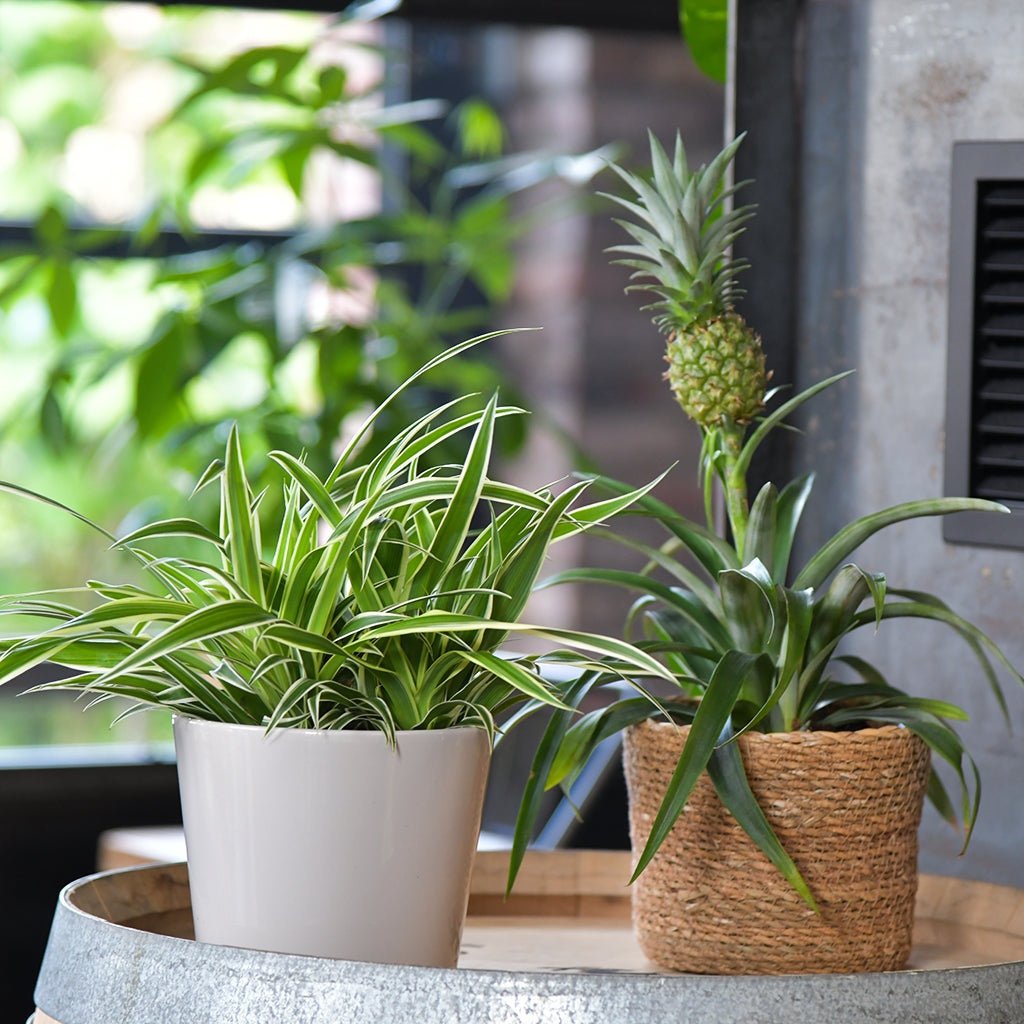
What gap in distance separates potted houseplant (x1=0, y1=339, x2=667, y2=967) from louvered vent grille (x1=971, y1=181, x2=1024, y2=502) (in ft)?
1.74

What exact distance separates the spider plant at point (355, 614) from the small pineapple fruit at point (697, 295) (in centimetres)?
8

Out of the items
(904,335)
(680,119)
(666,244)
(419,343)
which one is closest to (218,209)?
(680,119)

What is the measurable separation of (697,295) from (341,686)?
0.94 feet

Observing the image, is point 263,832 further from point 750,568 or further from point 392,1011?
point 750,568

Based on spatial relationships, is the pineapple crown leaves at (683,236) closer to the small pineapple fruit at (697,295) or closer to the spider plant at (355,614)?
the small pineapple fruit at (697,295)

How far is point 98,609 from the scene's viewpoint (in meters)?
0.71

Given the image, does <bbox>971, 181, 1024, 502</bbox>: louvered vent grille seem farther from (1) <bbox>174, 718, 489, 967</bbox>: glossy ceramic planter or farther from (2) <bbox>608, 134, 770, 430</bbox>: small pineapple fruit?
(1) <bbox>174, 718, 489, 967</bbox>: glossy ceramic planter

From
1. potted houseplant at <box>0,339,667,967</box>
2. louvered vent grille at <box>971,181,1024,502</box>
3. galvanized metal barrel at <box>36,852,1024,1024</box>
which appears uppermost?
louvered vent grille at <box>971,181,1024,502</box>

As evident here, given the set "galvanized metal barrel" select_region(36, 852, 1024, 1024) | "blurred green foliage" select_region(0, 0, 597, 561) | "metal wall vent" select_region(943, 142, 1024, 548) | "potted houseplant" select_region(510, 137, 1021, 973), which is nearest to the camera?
"galvanized metal barrel" select_region(36, 852, 1024, 1024)

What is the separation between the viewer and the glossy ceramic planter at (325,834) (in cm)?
71

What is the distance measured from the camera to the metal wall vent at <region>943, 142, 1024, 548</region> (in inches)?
46.5

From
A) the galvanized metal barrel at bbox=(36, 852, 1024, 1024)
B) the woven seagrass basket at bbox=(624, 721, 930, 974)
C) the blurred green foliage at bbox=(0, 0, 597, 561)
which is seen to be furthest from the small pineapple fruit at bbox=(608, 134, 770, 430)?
the blurred green foliage at bbox=(0, 0, 597, 561)

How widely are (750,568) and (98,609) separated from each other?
337mm

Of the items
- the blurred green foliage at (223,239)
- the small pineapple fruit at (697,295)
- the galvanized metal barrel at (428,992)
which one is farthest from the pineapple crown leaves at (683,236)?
the blurred green foliage at (223,239)
